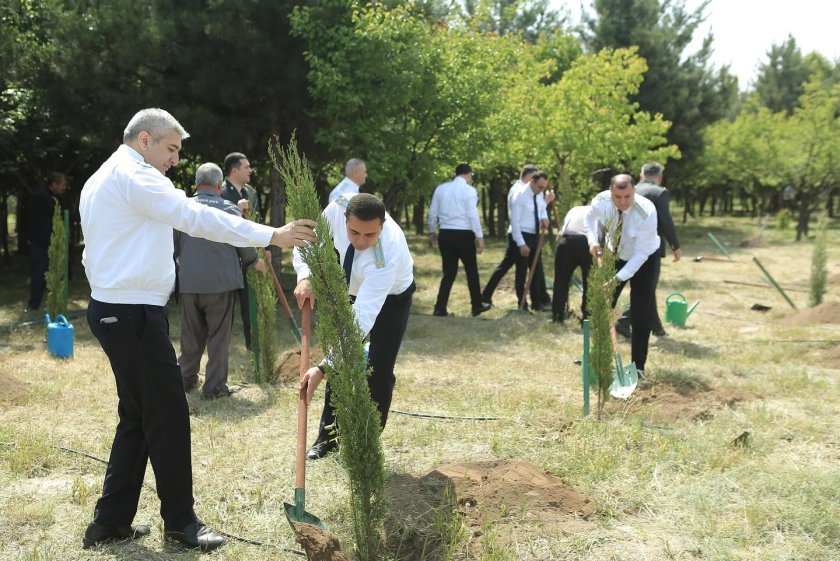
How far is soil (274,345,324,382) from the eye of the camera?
6656 millimetres

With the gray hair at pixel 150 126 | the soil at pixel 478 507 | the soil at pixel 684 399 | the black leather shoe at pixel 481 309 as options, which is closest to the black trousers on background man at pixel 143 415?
the gray hair at pixel 150 126

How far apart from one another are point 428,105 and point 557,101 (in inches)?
269

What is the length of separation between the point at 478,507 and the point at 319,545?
1033 millimetres

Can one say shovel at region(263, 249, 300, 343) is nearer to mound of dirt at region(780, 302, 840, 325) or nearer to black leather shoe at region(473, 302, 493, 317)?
black leather shoe at region(473, 302, 493, 317)

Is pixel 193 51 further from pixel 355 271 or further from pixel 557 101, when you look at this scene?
pixel 557 101

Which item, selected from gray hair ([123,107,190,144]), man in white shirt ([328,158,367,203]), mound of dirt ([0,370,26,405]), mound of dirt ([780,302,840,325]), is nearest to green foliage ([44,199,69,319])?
mound of dirt ([0,370,26,405])

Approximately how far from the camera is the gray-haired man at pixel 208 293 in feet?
19.7

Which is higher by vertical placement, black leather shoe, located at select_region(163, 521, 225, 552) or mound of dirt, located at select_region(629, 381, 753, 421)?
black leather shoe, located at select_region(163, 521, 225, 552)

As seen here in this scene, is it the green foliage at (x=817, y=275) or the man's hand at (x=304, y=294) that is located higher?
the man's hand at (x=304, y=294)

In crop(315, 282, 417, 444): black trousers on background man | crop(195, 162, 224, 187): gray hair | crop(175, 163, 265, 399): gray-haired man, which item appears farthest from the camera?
crop(195, 162, 224, 187): gray hair

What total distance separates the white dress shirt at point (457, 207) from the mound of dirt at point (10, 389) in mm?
5353

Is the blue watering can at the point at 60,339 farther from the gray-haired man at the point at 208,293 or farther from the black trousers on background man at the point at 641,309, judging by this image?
the black trousers on background man at the point at 641,309

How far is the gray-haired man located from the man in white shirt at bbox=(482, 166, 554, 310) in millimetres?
4803

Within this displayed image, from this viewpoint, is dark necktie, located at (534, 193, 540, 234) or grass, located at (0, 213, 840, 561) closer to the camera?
grass, located at (0, 213, 840, 561)
